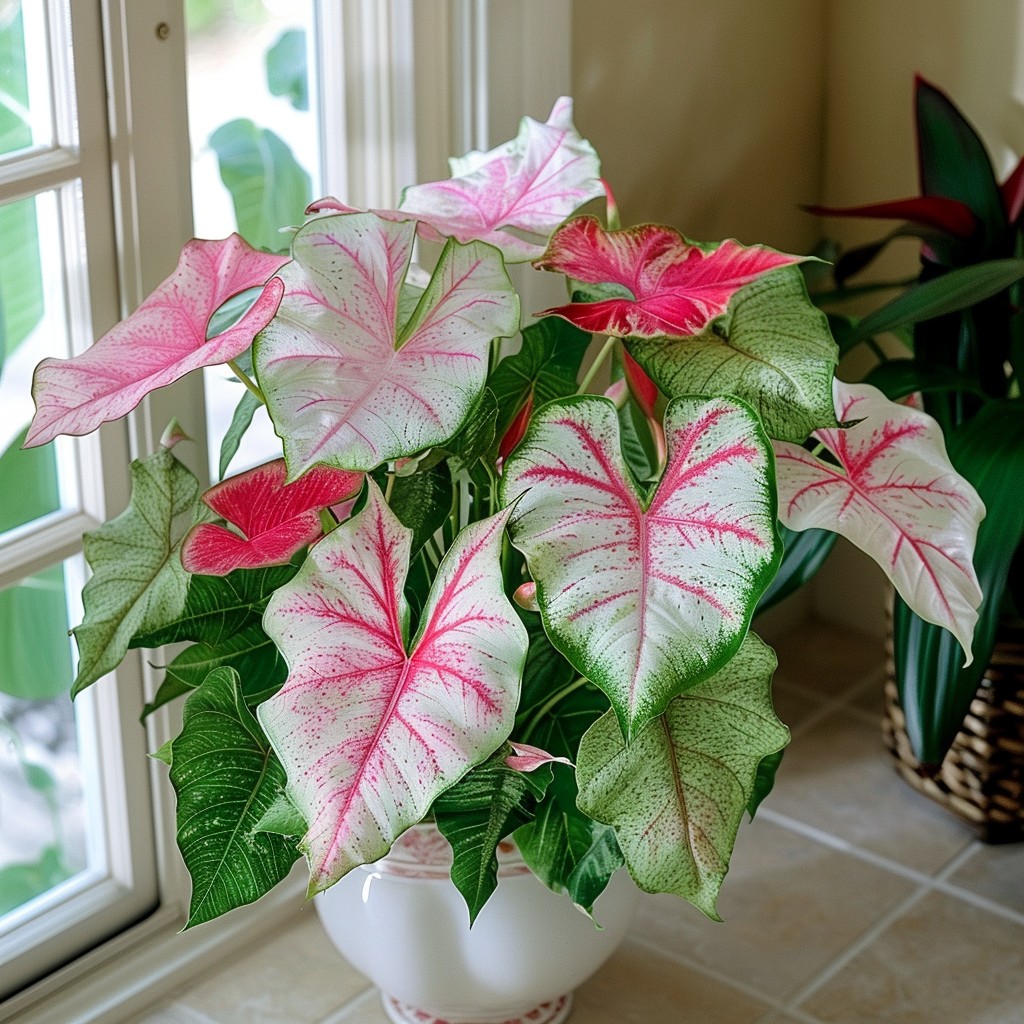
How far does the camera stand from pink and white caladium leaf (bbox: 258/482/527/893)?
873 mm

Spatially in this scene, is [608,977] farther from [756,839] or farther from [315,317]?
[315,317]

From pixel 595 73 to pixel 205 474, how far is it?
600 millimetres

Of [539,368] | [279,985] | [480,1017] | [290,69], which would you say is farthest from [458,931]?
[290,69]

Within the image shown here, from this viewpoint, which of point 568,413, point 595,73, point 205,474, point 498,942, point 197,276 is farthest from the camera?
point 595,73

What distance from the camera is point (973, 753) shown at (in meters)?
1.58

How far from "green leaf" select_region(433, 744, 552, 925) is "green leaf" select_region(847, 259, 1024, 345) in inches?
22.1

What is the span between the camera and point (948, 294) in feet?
4.25

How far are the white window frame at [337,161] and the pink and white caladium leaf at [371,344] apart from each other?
35 cm

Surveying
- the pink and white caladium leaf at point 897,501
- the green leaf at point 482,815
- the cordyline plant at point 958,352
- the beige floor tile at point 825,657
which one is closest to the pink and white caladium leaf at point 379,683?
the green leaf at point 482,815

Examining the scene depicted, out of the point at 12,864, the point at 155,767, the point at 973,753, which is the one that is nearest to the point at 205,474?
the point at 155,767

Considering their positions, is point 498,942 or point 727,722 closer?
point 727,722

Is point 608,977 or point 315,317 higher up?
point 315,317

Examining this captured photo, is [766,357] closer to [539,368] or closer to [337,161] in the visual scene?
[539,368]

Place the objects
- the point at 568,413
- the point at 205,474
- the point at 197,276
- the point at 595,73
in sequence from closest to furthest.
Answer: the point at 568,413
the point at 197,276
the point at 205,474
the point at 595,73
